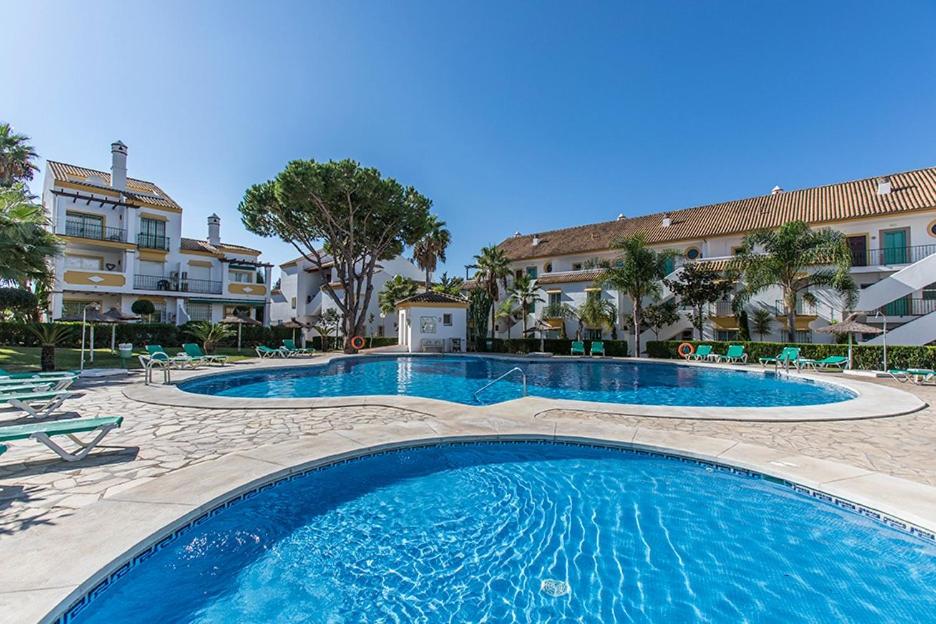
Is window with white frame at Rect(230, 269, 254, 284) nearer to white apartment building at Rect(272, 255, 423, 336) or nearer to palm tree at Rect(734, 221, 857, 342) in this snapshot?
white apartment building at Rect(272, 255, 423, 336)

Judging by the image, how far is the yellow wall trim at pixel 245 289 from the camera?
3288cm

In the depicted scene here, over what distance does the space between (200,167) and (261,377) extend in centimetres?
974

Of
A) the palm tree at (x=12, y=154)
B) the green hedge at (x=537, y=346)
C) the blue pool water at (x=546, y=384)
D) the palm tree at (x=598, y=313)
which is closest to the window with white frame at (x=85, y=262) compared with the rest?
the palm tree at (x=12, y=154)

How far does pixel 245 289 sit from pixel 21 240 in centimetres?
2042

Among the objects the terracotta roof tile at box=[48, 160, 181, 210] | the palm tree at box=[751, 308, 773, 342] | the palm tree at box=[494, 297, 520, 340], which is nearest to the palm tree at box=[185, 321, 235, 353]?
the terracotta roof tile at box=[48, 160, 181, 210]

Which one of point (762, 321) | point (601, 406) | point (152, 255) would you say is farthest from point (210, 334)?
point (762, 321)

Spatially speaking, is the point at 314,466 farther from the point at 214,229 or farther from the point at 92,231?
the point at 214,229

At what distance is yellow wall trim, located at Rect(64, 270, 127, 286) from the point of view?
26.1 metres

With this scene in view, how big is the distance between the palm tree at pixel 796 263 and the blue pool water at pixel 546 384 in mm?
7388

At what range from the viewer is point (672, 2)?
43.9 feet

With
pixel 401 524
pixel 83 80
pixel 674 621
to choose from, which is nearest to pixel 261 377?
pixel 83 80

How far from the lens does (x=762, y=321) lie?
26.2 meters

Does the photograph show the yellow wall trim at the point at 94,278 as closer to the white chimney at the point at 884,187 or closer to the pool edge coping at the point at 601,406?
the pool edge coping at the point at 601,406

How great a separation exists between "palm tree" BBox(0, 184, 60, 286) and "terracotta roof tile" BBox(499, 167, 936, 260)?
30732 mm
